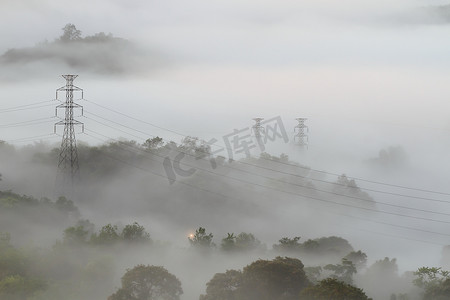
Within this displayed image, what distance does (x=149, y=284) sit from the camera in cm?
6094

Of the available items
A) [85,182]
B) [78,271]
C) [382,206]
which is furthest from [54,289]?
[382,206]

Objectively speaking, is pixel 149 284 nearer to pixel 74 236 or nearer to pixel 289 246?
pixel 74 236

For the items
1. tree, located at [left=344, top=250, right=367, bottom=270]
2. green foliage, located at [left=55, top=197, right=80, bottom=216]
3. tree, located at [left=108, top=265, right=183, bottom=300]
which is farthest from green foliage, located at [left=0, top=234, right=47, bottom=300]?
tree, located at [left=344, top=250, right=367, bottom=270]

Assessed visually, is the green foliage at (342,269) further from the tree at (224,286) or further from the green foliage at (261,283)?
the tree at (224,286)

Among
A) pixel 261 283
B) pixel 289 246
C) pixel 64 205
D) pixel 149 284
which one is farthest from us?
pixel 64 205

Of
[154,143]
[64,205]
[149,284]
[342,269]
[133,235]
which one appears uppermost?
[154,143]

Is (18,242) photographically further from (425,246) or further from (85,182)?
(425,246)

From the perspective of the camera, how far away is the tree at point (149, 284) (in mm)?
60125

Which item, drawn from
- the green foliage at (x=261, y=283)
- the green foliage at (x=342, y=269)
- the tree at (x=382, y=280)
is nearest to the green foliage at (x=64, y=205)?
the green foliage at (x=342, y=269)

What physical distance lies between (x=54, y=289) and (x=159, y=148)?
337ft

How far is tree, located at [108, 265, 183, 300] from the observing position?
60.1 m

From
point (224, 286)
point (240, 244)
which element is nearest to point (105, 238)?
point (240, 244)

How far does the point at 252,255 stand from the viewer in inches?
3381

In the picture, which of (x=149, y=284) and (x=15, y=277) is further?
(x=15, y=277)
